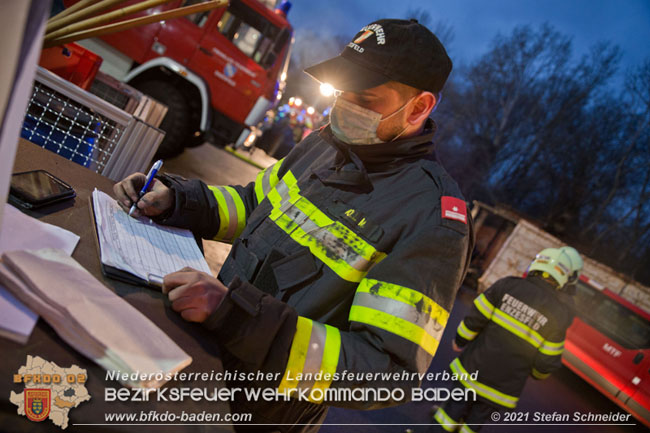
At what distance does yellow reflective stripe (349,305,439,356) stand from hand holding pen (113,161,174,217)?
2.89ft

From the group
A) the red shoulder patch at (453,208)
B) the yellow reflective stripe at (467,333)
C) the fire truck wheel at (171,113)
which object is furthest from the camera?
the fire truck wheel at (171,113)

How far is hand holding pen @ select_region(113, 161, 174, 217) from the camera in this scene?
1.50 meters

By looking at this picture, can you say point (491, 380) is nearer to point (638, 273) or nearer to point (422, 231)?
point (422, 231)

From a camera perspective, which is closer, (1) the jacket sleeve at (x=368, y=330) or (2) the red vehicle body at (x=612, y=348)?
(1) the jacket sleeve at (x=368, y=330)

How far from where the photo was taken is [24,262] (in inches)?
31.8

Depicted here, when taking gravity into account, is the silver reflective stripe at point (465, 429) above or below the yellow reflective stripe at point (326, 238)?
below

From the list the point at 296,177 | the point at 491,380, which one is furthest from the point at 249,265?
the point at 491,380

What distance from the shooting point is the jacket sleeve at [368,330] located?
39.7 inches

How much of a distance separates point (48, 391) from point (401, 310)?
0.84 metres

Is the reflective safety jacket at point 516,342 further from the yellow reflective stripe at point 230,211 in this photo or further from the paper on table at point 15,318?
the paper on table at point 15,318

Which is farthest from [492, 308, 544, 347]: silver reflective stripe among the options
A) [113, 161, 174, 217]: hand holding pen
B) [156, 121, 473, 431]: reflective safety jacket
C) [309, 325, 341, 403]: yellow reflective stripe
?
[113, 161, 174, 217]: hand holding pen

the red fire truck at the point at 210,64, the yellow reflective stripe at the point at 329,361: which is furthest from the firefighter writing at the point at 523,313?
the red fire truck at the point at 210,64

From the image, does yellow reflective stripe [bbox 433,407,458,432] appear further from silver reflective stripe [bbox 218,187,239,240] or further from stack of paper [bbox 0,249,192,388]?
stack of paper [bbox 0,249,192,388]

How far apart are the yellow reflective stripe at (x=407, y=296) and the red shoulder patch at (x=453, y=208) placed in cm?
28
